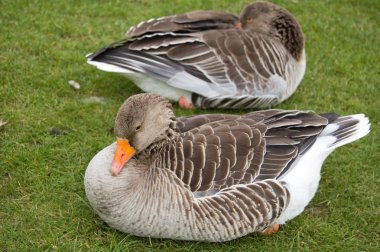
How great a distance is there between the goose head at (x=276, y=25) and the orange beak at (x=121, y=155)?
3.05 m

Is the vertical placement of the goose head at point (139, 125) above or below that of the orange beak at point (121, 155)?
above

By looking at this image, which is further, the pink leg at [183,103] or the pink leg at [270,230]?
the pink leg at [183,103]

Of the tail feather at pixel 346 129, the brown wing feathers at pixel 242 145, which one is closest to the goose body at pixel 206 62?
the brown wing feathers at pixel 242 145

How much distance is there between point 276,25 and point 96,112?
Result: 2388 mm

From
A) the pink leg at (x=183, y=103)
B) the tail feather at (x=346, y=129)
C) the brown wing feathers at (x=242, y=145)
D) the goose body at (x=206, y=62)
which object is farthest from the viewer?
the pink leg at (x=183, y=103)

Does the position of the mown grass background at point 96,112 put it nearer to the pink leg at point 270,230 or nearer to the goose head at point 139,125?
the pink leg at point 270,230

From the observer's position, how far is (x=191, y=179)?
3.96 metres

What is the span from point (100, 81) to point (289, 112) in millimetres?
2605

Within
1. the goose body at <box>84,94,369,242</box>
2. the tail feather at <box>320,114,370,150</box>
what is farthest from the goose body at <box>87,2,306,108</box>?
the goose body at <box>84,94,369,242</box>

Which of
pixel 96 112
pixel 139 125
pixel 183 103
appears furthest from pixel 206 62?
pixel 139 125

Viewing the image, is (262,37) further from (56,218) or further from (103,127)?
(56,218)

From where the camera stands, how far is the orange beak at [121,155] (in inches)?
154

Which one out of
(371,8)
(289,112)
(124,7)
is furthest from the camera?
(371,8)

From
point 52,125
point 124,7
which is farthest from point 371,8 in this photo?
point 52,125
